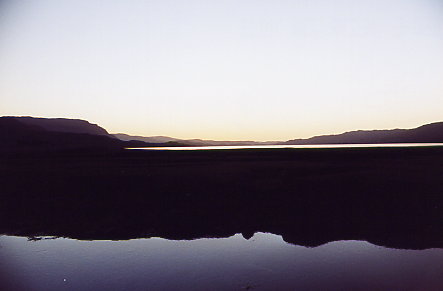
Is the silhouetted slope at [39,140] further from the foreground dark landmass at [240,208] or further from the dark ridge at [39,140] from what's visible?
the foreground dark landmass at [240,208]

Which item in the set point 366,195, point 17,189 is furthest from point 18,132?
point 366,195

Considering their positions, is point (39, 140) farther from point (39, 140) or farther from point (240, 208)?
point (240, 208)

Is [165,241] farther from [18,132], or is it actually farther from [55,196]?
[18,132]

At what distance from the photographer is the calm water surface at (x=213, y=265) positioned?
387 inches

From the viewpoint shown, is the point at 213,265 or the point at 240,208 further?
the point at 240,208

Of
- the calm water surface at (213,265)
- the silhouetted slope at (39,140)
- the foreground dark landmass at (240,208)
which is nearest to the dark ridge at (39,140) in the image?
the silhouetted slope at (39,140)

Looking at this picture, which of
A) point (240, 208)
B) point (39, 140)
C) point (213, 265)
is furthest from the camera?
point (39, 140)

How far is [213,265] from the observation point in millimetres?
11578

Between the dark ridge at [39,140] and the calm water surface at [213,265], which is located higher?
the dark ridge at [39,140]

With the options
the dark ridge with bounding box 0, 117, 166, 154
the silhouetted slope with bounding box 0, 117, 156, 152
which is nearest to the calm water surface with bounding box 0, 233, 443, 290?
the dark ridge with bounding box 0, 117, 166, 154

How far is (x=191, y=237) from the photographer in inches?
590

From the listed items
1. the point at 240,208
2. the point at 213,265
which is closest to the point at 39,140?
the point at 240,208

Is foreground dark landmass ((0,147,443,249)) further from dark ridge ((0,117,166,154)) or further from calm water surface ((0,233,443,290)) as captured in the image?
dark ridge ((0,117,166,154))

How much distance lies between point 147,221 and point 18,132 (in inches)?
6774
